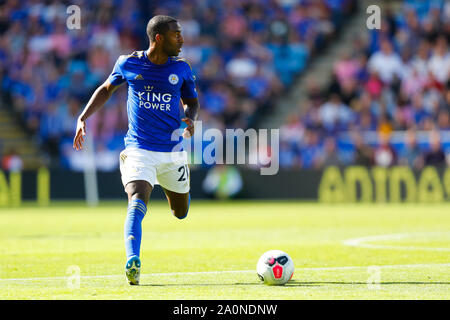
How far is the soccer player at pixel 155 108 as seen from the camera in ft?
27.7

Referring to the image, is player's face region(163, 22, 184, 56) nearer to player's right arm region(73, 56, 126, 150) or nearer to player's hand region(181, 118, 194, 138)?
player's right arm region(73, 56, 126, 150)

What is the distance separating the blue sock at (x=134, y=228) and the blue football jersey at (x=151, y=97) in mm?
738

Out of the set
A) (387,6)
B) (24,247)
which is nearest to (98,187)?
(387,6)

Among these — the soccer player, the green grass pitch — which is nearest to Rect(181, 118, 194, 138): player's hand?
the soccer player

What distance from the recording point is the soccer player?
843cm

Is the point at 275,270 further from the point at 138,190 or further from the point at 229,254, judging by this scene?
the point at 229,254

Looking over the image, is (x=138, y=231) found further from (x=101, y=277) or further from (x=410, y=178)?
(x=410, y=178)

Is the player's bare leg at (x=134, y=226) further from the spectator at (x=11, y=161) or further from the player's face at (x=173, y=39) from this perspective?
the spectator at (x=11, y=161)

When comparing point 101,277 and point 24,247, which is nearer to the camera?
point 101,277

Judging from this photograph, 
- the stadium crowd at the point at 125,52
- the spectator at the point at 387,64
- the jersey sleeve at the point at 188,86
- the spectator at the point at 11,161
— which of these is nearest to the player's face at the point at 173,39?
the jersey sleeve at the point at 188,86

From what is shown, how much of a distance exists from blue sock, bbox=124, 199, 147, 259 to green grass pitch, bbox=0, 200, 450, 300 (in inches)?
13.2

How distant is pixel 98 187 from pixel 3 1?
793 cm

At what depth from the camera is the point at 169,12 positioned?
28375 mm
